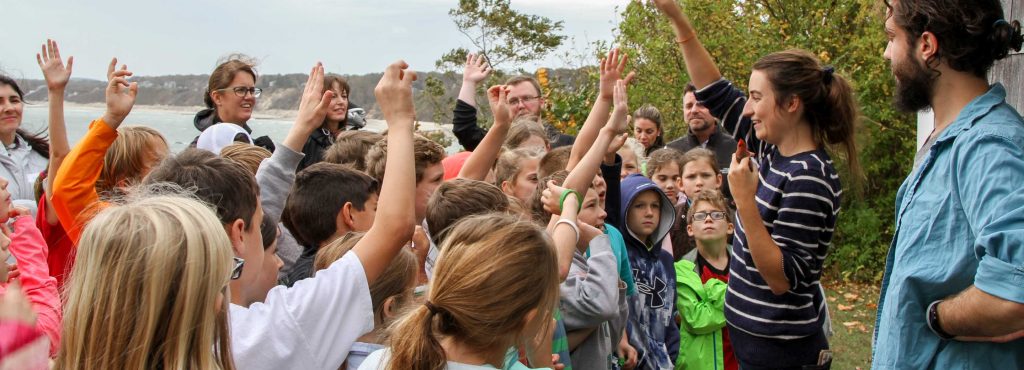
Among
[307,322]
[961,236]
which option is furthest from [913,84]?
[307,322]

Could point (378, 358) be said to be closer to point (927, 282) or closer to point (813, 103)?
point (927, 282)

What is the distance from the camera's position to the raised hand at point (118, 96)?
10.6 feet

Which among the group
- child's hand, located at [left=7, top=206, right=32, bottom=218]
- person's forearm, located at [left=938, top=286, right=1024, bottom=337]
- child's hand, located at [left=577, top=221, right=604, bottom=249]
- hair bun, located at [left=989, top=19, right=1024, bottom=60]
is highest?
hair bun, located at [left=989, top=19, right=1024, bottom=60]

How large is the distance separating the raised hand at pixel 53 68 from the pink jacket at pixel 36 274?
0.88 metres

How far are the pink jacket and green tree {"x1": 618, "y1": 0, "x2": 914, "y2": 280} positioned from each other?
800 centimetres

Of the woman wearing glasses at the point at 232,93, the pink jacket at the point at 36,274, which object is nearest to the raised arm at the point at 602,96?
the woman wearing glasses at the point at 232,93

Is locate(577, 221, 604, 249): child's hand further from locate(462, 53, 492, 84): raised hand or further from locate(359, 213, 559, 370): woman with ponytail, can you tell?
locate(462, 53, 492, 84): raised hand

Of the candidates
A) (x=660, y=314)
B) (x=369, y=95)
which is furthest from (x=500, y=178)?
(x=369, y=95)

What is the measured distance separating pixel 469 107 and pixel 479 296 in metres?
3.38

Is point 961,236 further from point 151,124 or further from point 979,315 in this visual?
point 151,124

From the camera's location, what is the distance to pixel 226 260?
181 cm

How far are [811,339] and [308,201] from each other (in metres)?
1.96

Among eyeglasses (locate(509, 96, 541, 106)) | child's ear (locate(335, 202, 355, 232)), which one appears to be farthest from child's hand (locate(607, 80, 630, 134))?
eyeglasses (locate(509, 96, 541, 106))

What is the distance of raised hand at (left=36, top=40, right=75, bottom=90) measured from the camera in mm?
3787
